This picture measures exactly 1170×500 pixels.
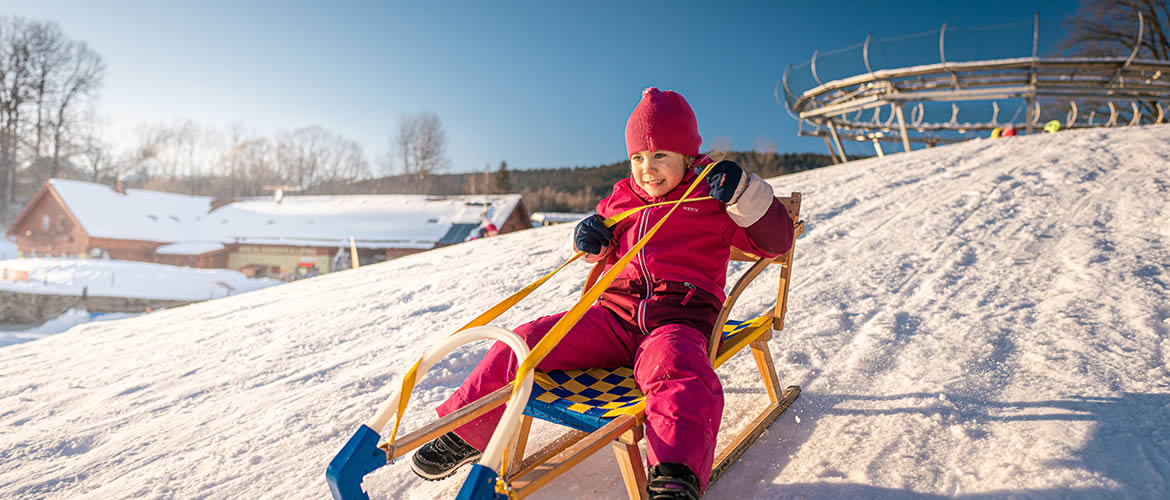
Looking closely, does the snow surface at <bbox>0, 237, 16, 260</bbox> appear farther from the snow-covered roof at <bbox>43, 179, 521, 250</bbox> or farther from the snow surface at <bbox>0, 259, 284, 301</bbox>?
the snow surface at <bbox>0, 259, 284, 301</bbox>

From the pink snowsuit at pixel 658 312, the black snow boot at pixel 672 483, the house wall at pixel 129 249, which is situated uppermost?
the pink snowsuit at pixel 658 312

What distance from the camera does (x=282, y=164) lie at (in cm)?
5903

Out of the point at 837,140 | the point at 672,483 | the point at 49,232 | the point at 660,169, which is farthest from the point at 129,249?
the point at 672,483

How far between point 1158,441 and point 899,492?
3.00ft

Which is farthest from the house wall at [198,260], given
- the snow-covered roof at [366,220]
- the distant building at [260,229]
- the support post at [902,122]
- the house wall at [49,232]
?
the support post at [902,122]

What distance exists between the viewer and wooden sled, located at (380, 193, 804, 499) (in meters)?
1.45

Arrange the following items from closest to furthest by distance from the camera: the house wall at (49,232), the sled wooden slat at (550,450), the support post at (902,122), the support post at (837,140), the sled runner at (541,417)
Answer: the sled runner at (541,417)
the sled wooden slat at (550,450)
the support post at (902,122)
the support post at (837,140)
the house wall at (49,232)

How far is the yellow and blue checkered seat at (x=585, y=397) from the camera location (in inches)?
62.1

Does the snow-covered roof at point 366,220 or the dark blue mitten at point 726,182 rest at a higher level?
the dark blue mitten at point 726,182

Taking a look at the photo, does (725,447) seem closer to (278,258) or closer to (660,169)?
(660,169)

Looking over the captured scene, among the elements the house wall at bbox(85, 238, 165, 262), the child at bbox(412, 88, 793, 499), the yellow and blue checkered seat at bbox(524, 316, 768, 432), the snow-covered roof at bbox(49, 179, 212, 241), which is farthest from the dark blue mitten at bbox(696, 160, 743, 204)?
the snow-covered roof at bbox(49, 179, 212, 241)

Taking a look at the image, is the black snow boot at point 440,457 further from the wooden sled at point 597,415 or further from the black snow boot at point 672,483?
the black snow boot at point 672,483

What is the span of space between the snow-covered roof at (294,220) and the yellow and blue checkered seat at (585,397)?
24215 millimetres

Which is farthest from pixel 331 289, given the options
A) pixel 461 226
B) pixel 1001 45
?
pixel 461 226
